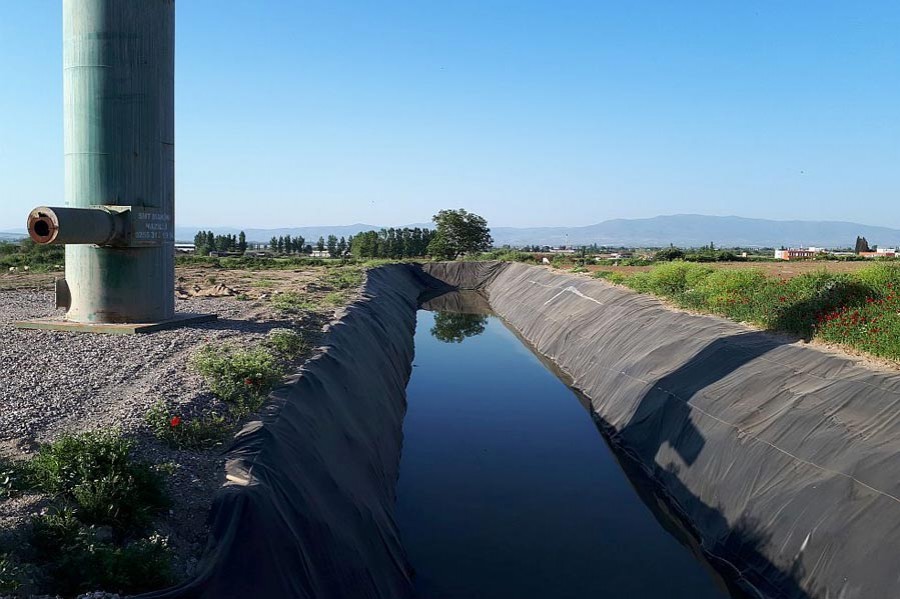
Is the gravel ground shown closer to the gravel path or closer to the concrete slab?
the gravel path

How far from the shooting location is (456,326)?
94.3ft

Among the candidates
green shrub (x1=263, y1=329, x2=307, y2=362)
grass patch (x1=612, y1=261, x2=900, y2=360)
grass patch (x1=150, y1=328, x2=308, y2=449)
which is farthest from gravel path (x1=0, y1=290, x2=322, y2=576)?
grass patch (x1=612, y1=261, x2=900, y2=360)

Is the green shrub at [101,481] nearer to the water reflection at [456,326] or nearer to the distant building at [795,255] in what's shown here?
the water reflection at [456,326]

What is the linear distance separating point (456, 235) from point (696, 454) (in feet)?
197

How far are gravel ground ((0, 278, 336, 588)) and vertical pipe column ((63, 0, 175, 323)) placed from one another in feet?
3.47

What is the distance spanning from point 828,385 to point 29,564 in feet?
30.9

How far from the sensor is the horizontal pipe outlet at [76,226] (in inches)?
408

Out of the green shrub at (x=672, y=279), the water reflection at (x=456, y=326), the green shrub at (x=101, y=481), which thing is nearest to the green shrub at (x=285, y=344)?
the green shrub at (x=101, y=481)

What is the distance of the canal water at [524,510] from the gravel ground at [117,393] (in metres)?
3.19

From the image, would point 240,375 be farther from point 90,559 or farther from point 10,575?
point 10,575

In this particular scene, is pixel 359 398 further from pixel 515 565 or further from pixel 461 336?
pixel 461 336

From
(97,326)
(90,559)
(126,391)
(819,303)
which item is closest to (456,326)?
(819,303)

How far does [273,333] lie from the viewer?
11.4 metres

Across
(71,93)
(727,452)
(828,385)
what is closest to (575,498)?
(727,452)
